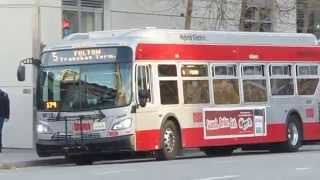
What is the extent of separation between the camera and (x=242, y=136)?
25203mm

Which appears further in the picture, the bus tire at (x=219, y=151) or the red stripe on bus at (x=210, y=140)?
the bus tire at (x=219, y=151)

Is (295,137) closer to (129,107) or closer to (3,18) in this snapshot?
(129,107)

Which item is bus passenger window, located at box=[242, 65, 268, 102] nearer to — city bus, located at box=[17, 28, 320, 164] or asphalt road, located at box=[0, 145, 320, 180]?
city bus, located at box=[17, 28, 320, 164]

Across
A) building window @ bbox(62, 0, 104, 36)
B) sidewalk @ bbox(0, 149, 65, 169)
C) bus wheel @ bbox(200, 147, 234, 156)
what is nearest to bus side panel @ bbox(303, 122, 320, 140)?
bus wheel @ bbox(200, 147, 234, 156)

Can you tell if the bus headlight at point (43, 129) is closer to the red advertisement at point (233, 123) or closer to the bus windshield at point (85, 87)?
the bus windshield at point (85, 87)

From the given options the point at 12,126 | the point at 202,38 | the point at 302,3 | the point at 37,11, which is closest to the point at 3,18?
the point at 37,11

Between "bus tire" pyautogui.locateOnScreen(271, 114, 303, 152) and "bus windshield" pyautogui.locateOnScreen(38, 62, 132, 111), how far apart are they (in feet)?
22.3

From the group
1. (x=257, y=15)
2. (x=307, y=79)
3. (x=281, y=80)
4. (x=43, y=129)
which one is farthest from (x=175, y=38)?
(x=257, y=15)

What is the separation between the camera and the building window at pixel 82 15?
1188 inches

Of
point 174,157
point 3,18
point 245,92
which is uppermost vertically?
point 3,18

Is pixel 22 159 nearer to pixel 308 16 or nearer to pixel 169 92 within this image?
pixel 169 92

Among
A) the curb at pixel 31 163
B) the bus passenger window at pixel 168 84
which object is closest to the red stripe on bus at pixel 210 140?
the bus passenger window at pixel 168 84

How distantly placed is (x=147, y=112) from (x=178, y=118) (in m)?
1.28

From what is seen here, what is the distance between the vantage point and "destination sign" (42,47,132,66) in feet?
72.0
